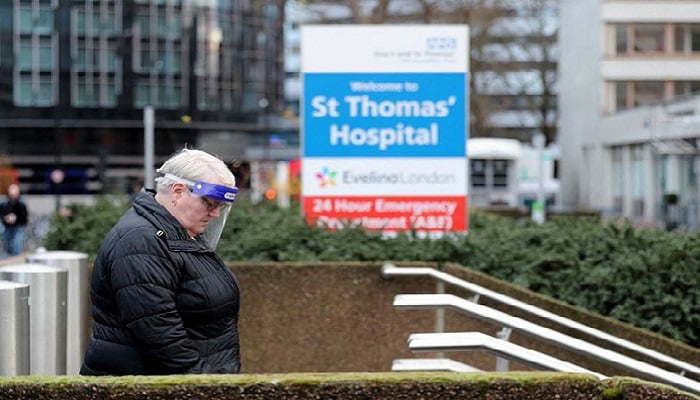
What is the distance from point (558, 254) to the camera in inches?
370

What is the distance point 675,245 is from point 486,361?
1546 mm

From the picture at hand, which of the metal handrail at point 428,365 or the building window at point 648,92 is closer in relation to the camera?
the metal handrail at point 428,365

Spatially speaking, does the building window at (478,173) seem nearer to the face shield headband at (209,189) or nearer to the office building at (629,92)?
the office building at (629,92)

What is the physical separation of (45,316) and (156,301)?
196 centimetres

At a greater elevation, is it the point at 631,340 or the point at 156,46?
the point at 156,46

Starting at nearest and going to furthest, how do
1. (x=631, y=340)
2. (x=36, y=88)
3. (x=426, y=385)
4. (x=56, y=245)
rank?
(x=426, y=385) < (x=631, y=340) < (x=56, y=245) < (x=36, y=88)

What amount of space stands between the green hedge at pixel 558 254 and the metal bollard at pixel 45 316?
132 inches

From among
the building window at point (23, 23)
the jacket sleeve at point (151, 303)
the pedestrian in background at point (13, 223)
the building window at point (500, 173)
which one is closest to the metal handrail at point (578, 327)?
the jacket sleeve at point (151, 303)

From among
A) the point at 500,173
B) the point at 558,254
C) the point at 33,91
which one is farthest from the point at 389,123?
the point at 33,91

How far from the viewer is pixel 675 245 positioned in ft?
27.9

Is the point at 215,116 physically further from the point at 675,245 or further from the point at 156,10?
the point at 675,245

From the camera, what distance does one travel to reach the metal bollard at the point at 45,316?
6.05 meters

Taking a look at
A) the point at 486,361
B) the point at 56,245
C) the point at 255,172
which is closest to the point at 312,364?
the point at 486,361

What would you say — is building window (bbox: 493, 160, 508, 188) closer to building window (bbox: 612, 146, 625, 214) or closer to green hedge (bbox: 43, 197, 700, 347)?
building window (bbox: 612, 146, 625, 214)
